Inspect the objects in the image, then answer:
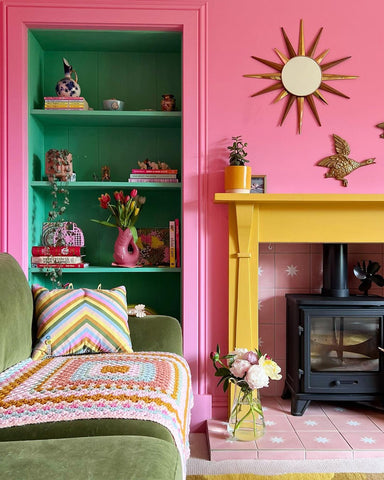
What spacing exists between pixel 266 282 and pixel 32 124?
1.69 meters

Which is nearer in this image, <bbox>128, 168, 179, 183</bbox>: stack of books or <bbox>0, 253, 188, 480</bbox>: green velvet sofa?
<bbox>0, 253, 188, 480</bbox>: green velvet sofa

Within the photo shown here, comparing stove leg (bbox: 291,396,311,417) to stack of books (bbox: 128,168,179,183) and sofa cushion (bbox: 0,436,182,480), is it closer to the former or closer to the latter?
stack of books (bbox: 128,168,179,183)

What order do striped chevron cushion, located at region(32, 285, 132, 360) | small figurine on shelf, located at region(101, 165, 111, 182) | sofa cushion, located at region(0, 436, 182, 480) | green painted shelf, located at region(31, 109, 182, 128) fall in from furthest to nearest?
small figurine on shelf, located at region(101, 165, 111, 182), green painted shelf, located at region(31, 109, 182, 128), striped chevron cushion, located at region(32, 285, 132, 360), sofa cushion, located at region(0, 436, 182, 480)

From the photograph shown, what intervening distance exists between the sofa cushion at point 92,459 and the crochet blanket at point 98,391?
0.23 meters

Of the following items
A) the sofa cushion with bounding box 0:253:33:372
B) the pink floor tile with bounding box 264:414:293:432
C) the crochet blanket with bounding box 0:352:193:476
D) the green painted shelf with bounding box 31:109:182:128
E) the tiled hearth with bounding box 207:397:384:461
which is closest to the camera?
the crochet blanket with bounding box 0:352:193:476

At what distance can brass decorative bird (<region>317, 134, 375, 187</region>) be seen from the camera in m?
2.65

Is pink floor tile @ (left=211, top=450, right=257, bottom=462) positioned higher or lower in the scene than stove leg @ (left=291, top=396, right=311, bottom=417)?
lower

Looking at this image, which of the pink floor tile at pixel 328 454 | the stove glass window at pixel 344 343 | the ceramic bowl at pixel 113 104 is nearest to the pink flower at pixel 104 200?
the ceramic bowl at pixel 113 104

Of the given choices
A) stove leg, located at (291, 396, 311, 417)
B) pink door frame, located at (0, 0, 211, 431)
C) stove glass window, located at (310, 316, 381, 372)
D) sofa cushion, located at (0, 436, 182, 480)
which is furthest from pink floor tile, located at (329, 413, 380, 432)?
sofa cushion, located at (0, 436, 182, 480)

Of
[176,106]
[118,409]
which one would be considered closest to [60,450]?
[118,409]

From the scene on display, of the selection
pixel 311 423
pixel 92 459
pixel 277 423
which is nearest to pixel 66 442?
pixel 92 459

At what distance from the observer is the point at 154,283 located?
10.0 feet

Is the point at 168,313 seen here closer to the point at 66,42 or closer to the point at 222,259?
the point at 222,259

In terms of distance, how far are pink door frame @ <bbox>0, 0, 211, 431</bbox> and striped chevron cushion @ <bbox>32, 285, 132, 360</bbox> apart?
57 cm
